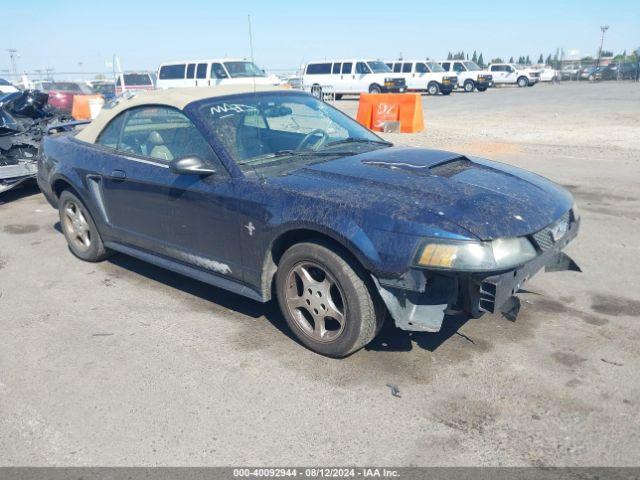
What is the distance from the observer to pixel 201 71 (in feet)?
73.0

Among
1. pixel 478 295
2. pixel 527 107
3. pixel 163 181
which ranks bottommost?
pixel 527 107

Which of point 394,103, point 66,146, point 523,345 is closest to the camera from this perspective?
point 523,345

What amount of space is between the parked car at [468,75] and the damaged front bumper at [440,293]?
34933mm

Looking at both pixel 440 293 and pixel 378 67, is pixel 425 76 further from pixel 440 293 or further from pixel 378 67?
pixel 440 293

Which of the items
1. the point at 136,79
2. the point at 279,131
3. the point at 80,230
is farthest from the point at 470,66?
the point at 279,131

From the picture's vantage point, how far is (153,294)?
15.3 feet

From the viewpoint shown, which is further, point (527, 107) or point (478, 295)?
point (527, 107)

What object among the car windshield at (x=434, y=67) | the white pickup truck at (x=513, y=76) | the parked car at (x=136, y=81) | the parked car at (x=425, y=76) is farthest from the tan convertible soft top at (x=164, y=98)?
the white pickup truck at (x=513, y=76)

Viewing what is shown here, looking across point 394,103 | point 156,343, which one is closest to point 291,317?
point 156,343

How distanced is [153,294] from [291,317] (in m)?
1.58

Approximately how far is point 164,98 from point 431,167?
215cm

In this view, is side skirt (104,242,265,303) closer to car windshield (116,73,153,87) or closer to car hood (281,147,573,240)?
car hood (281,147,573,240)

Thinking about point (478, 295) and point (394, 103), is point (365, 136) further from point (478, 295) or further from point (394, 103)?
point (394, 103)

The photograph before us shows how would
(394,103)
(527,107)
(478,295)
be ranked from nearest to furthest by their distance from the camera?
(478,295) < (394,103) < (527,107)
